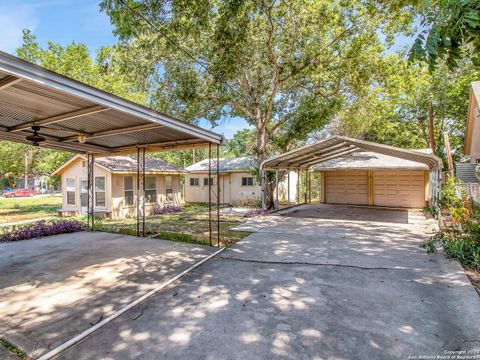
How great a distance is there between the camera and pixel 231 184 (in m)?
18.7

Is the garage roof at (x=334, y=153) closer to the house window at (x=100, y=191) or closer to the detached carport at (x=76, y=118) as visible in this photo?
the detached carport at (x=76, y=118)

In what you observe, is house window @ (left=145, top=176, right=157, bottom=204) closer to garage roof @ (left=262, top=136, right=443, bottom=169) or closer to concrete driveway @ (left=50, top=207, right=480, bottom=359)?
garage roof @ (left=262, top=136, right=443, bottom=169)

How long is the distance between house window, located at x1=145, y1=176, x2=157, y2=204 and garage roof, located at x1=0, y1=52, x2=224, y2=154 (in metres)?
5.49

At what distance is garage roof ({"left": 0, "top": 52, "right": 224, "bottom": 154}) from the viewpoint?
307 centimetres

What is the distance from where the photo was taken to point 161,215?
13352 millimetres

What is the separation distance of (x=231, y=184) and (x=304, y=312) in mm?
15422

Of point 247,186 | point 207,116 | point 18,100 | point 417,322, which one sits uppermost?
point 207,116

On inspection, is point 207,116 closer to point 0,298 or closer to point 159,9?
point 159,9

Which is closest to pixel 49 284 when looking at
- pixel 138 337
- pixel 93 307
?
pixel 93 307

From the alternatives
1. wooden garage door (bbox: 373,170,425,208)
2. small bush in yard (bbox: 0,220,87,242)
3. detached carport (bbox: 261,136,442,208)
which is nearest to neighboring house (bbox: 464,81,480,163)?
detached carport (bbox: 261,136,442,208)

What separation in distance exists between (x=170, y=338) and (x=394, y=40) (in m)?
14.0

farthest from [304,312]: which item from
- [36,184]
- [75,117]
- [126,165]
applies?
[36,184]

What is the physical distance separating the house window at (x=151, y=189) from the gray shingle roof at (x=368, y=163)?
9.12m

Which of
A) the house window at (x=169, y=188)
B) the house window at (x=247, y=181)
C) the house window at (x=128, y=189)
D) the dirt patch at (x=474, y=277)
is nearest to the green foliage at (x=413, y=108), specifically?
the house window at (x=247, y=181)
